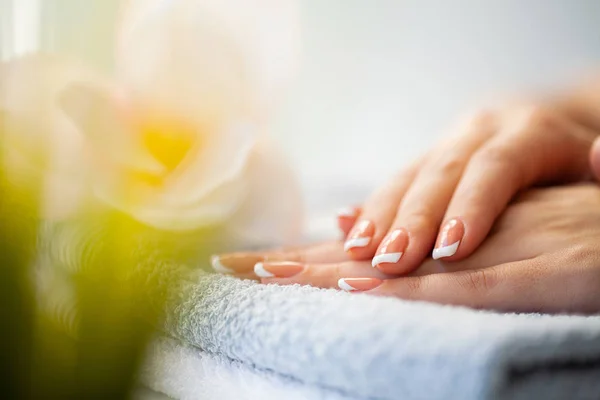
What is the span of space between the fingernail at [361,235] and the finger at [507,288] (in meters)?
0.09

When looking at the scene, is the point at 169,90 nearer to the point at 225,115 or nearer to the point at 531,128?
the point at 225,115

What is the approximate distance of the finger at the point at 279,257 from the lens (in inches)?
20.6

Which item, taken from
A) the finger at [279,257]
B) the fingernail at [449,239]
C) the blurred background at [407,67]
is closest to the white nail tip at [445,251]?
the fingernail at [449,239]

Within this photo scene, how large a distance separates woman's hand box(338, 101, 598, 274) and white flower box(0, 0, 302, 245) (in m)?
0.15

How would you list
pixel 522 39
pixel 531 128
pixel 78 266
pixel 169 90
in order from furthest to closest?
pixel 522 39 → pixel 531 128 → pixel 169 90 → pixel 78 266

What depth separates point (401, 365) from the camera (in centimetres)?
29

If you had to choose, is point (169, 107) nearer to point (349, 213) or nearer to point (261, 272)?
point (261, 272)

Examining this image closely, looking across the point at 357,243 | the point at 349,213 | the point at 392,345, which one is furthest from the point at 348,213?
the point at 392,345

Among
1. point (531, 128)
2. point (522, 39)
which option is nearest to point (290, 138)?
point (522, 39)

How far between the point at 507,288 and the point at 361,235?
0.16m

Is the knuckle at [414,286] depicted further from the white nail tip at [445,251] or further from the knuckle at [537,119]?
the knuckle at [537,119]

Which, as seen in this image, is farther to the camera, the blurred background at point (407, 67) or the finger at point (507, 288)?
the blurred background at point (407, 67)

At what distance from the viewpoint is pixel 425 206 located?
1.84 ft

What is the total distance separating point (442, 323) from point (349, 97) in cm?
119
